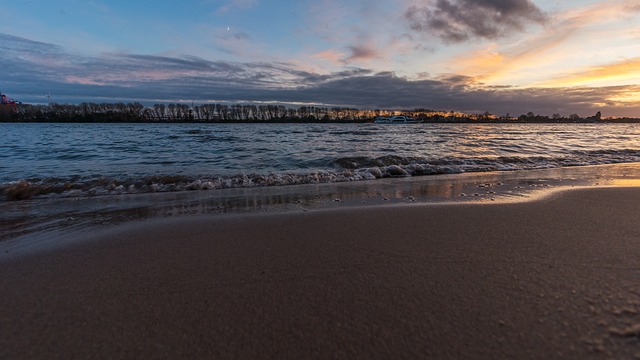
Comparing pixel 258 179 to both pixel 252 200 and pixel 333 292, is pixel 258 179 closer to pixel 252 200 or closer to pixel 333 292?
pixel 252 200

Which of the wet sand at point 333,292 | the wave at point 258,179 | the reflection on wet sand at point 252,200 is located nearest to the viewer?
the wet sand at point 333,292

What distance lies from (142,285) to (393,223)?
2.96 meters

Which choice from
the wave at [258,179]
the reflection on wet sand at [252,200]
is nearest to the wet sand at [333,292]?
the reflection on wet sand at [252,200]

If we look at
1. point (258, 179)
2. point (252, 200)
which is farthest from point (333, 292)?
point (258, 179)

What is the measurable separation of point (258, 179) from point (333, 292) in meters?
6.77

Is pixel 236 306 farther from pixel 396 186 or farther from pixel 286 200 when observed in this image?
pixel 396 186

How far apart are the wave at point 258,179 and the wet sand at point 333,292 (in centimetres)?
417

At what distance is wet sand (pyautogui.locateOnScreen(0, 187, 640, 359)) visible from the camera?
1820 millimetres

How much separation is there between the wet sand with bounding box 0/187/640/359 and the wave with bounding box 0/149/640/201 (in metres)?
4.17

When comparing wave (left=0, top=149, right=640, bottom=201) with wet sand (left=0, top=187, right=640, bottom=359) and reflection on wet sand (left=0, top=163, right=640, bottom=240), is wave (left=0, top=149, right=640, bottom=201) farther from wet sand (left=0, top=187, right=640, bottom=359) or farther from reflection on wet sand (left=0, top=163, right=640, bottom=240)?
wet sand (left=0, top=187, right=640, bottom=359)

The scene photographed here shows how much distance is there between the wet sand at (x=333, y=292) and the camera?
1.82 meters

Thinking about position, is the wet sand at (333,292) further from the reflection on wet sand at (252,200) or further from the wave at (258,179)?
the wave at (258,179)

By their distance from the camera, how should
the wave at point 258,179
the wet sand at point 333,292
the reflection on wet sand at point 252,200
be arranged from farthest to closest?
the wave at point 258,179
the reflection on wet sand at point 252,200
the wet sand at point 333,292

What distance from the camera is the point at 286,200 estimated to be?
20.6 feet
